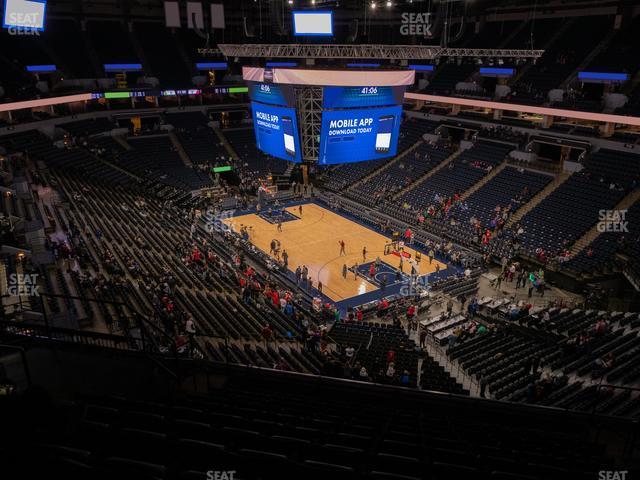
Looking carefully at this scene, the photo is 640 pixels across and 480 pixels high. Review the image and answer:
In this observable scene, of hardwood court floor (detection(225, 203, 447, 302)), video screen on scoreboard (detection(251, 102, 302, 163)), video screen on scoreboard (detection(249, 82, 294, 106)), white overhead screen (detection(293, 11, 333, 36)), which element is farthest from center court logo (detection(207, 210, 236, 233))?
white overhead screen (detection(293, 11, 333, 36))

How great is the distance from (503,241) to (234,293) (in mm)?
16082

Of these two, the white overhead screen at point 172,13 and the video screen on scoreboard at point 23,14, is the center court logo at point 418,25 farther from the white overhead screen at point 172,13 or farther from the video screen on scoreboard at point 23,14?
the video screen on scoreboard at point 23,14

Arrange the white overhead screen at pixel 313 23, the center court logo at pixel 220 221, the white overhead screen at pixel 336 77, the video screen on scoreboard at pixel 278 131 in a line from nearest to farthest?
1. the white overhead screen at pixel 336 77
2. the white overhead screen at pixel 313 23
3. the video screen on scoreboard at pixel 278 131
4. the center court logo at pixel 220 221

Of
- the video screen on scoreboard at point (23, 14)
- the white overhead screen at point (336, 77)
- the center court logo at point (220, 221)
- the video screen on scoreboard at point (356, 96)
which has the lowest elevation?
the center court logo at point (220, 221)

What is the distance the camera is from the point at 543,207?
1125 inches

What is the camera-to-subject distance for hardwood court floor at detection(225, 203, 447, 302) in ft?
80.0

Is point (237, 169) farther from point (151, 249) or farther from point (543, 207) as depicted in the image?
point (543, 207)

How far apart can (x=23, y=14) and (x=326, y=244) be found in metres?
24.5

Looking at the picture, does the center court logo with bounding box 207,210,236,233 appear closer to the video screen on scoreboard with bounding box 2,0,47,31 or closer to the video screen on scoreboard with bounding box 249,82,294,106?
the video screen on scoreboard with bounding box 249,82,294,106

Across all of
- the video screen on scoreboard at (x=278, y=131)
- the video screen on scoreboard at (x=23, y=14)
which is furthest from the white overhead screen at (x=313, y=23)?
the video screen on scoreboard at (x=23, y=14)

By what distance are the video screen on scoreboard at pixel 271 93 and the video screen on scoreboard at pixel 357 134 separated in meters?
1.83

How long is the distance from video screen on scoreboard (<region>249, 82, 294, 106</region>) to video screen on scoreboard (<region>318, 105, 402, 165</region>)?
1828 mm

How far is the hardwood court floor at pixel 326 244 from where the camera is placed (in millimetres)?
24391

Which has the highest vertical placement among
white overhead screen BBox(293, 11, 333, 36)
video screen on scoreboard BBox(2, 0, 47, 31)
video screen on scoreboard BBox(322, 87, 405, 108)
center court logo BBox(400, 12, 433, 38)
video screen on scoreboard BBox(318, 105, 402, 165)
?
video screen on scoreboard BBox(2, 0, 47, 31)
